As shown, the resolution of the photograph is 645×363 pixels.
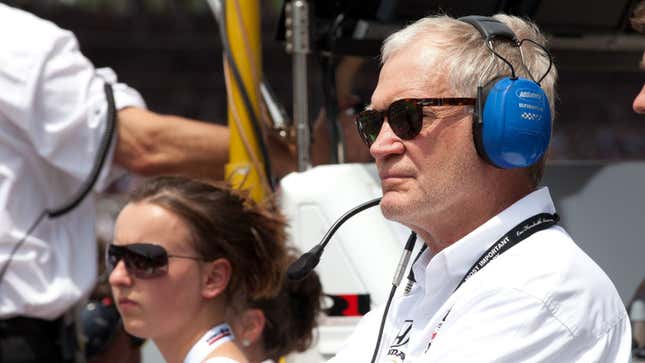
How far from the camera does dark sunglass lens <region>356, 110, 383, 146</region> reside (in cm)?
205

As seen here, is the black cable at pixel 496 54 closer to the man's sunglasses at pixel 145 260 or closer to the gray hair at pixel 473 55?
the gray hair at pixel 473 55

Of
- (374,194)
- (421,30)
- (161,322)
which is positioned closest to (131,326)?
(161,322)

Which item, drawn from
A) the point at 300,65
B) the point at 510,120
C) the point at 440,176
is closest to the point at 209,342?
the point at 300,65

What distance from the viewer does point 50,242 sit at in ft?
10.8

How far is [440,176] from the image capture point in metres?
1.95

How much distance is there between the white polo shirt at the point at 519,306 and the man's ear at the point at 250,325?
43.2 inches

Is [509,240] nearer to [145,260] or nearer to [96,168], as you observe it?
[145,260]

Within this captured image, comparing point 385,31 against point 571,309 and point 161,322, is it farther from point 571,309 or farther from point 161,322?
point 571,309

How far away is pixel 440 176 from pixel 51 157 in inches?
61.4

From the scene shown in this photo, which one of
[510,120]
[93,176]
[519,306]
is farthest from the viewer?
[93,176]

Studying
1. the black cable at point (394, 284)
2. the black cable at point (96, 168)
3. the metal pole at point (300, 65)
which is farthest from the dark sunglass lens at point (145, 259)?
the black cable at point (394, 284)

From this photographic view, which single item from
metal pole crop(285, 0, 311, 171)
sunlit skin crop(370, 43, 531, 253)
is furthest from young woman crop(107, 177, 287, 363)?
sunlit skin crop(370, 43, 531, 253)

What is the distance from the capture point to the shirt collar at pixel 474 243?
6.31 ft

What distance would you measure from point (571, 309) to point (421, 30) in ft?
1.83
